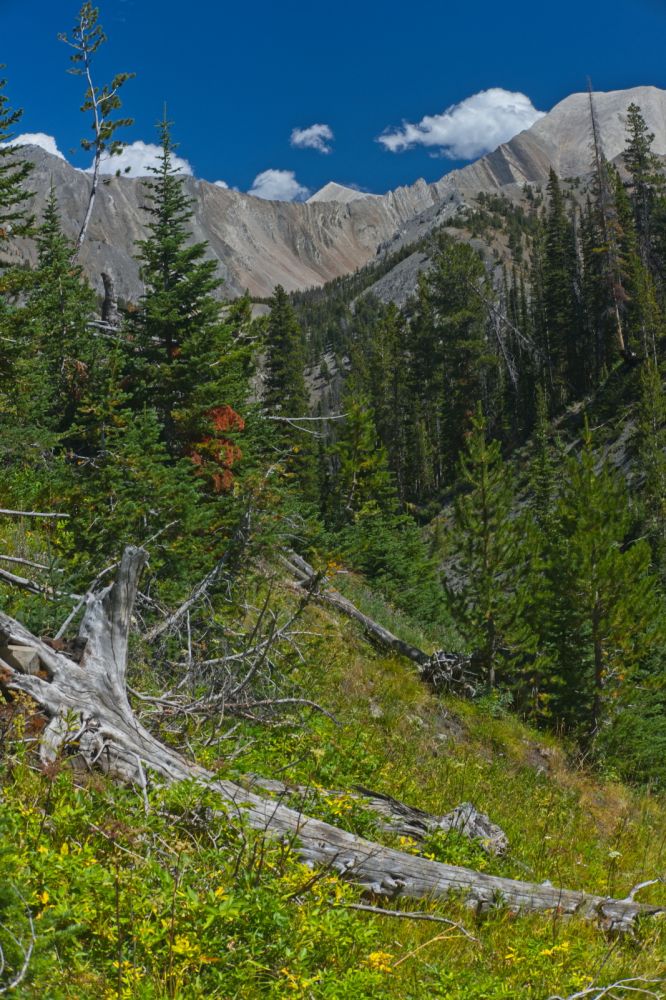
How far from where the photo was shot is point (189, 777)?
13.0ft

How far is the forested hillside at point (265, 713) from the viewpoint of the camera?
9.53 ft

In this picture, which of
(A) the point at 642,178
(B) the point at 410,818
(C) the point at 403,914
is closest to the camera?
(C) the point at 403,914

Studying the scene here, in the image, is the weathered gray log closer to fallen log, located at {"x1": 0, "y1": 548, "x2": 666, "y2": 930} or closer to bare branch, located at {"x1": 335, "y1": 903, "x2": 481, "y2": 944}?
fallen log, located at {"x1": 0, "y1": 548, "x2": 666, "y2": 930}

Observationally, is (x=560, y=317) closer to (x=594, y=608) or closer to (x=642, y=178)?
(x=642, y=178)

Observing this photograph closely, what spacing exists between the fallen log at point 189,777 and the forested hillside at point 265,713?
21 mm

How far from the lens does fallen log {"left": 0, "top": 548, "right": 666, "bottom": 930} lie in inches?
151

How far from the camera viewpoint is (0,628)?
418 centimetres

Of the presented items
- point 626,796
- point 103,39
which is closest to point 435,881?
point 626,796

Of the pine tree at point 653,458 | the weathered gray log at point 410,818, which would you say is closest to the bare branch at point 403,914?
the weathered gray log at point 410,818

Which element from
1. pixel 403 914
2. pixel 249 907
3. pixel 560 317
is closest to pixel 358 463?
pixel 403 914

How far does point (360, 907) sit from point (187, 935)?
→ 0.99 meters

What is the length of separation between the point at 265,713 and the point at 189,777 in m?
1.96

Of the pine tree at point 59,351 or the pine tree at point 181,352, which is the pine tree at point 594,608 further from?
the pine tree at point 59,351

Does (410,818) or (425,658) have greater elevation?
(410,818)
